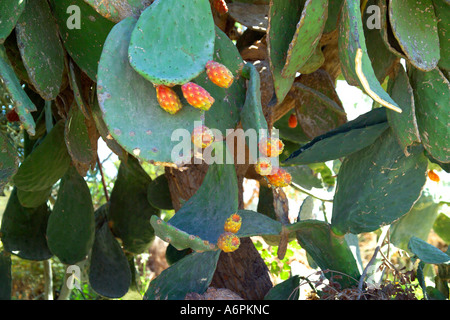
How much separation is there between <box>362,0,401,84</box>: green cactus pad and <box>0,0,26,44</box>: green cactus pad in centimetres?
84

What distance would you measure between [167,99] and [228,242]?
0.31 meters

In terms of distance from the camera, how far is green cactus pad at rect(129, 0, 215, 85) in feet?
3.49

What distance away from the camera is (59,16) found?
57.2 inches

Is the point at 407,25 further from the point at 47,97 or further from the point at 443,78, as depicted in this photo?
the point at 47,97

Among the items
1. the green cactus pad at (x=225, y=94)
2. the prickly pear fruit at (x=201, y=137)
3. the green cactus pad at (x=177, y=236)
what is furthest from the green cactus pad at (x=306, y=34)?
the green cactus pad at (x=177, y=236)

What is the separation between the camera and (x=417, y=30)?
4.53ft

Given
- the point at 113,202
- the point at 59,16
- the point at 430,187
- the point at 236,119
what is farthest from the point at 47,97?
the point at 430,187

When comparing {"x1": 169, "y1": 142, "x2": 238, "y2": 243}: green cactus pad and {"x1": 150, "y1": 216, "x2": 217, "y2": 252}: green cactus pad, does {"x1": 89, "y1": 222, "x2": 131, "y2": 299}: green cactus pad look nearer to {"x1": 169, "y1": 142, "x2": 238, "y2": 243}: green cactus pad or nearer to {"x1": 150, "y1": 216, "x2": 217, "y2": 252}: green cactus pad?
{"x1": 169, "y1": 142, "x2": 238, "y2": 243}: green cactus pad

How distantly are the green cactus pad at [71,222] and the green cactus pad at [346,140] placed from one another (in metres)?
0.83

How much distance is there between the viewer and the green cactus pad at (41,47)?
134 cm

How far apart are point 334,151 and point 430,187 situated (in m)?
1.10

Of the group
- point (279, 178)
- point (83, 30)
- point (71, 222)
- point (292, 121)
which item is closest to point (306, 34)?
point (279, 178)

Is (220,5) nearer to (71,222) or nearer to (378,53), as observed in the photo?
(378,53)

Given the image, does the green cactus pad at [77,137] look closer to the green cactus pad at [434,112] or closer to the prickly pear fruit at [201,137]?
the prickly pear fruit at [201,137]
